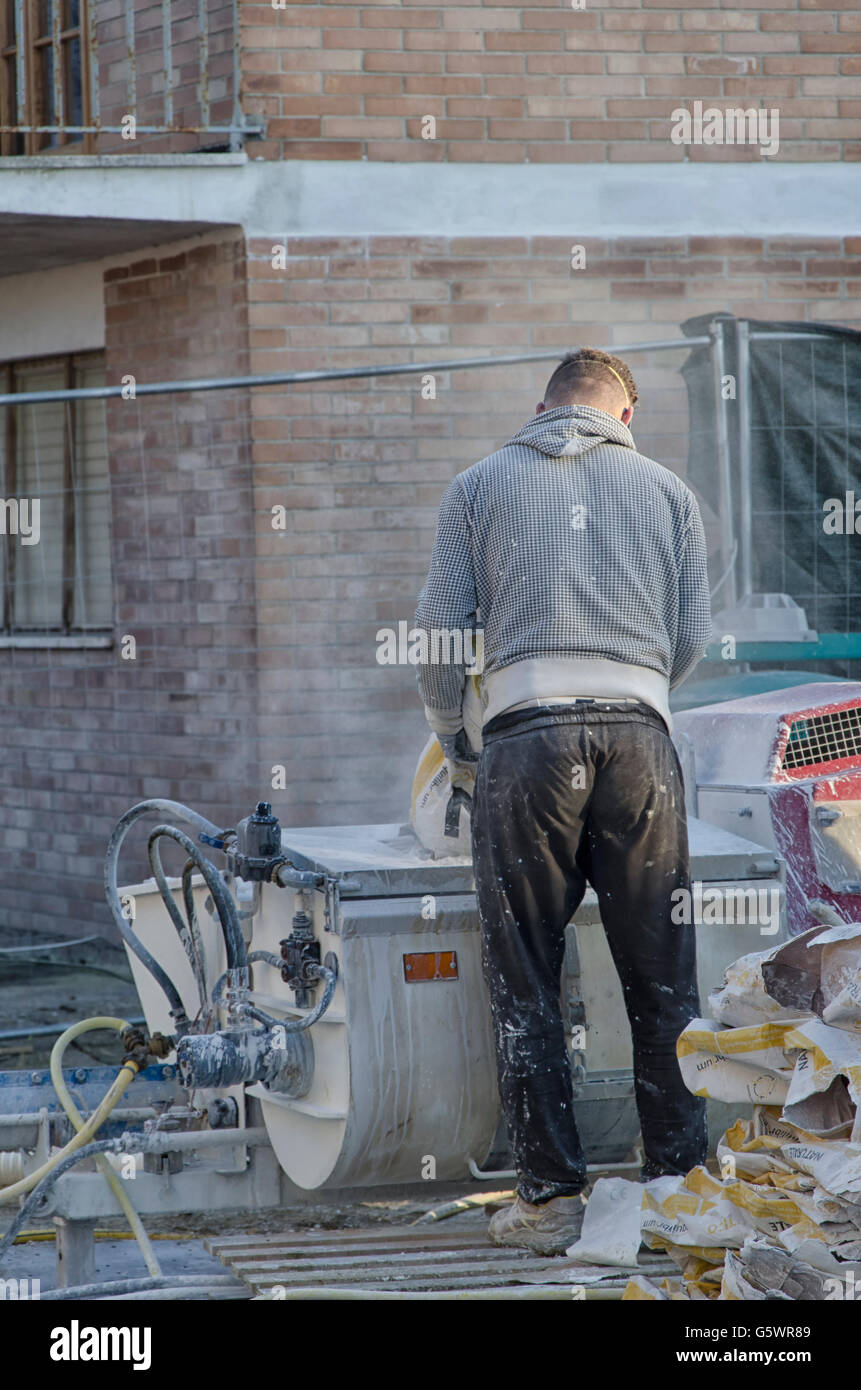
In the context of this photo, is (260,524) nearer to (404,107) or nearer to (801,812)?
(404,107)

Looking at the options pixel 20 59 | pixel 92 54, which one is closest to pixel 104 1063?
pixel 92 54

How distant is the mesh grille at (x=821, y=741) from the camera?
4.30 metres

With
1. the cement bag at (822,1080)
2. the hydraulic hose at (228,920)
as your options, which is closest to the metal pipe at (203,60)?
the hydraulic hose at (228,920)

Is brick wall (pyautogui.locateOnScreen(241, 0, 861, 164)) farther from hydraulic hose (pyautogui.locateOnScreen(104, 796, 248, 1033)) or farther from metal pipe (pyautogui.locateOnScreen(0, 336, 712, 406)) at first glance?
hydraulic hose (pyautogui.locateOnScreen(104, 796, 248, 1033))

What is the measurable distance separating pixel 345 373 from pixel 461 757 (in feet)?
9.95

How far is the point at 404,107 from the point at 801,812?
14.0 ft

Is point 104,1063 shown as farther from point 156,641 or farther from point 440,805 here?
point 440,805

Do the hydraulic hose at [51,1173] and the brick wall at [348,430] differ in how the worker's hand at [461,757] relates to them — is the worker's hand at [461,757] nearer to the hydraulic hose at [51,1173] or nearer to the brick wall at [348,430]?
the hydraulic hose at [51,1173]

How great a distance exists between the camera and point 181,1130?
4336 mm

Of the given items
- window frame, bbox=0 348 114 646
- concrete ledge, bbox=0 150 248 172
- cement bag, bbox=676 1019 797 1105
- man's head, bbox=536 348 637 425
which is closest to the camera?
cement bag, bbox=676 1019 797 1105

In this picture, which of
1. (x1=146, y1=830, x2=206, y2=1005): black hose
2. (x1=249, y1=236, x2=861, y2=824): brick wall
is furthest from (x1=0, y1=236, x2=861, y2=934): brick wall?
(x1=146, y1=830, x2=206, y2=1005): black hose

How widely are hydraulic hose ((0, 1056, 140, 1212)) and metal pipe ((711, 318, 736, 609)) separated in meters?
3.57

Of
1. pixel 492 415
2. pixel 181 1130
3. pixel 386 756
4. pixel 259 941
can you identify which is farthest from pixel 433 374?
pixel 181 1130

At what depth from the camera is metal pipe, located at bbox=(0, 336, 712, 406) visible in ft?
21.0
